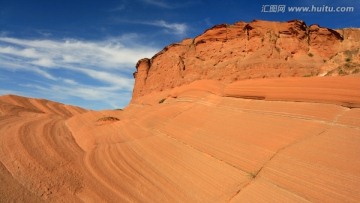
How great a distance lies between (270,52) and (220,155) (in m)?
13.3

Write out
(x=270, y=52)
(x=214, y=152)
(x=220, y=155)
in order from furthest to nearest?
(x=270, y=52), (x=214, y=152), (x=220, y=155)

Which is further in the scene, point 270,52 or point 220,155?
point 270,52

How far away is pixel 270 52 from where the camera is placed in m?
19.4

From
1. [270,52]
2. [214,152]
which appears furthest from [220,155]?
[270,52]

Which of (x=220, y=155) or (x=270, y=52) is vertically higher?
(x=270, y=52)

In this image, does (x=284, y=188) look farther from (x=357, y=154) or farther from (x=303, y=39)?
(x=303, y=39)

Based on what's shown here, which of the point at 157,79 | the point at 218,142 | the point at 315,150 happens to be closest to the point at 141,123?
the point at 218,142

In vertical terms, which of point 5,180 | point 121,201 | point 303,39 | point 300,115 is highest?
point 303,39

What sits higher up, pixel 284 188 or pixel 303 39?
pixel 303 39

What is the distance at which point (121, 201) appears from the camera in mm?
6238

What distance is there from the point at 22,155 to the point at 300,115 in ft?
25.6

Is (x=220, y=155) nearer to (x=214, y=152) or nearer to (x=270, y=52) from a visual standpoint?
(x=214, y=152)

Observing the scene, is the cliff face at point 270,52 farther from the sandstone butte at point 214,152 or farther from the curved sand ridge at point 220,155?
the curved sand ridge at point 220,155

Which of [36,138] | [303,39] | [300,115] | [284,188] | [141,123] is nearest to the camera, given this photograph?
[284,188]
